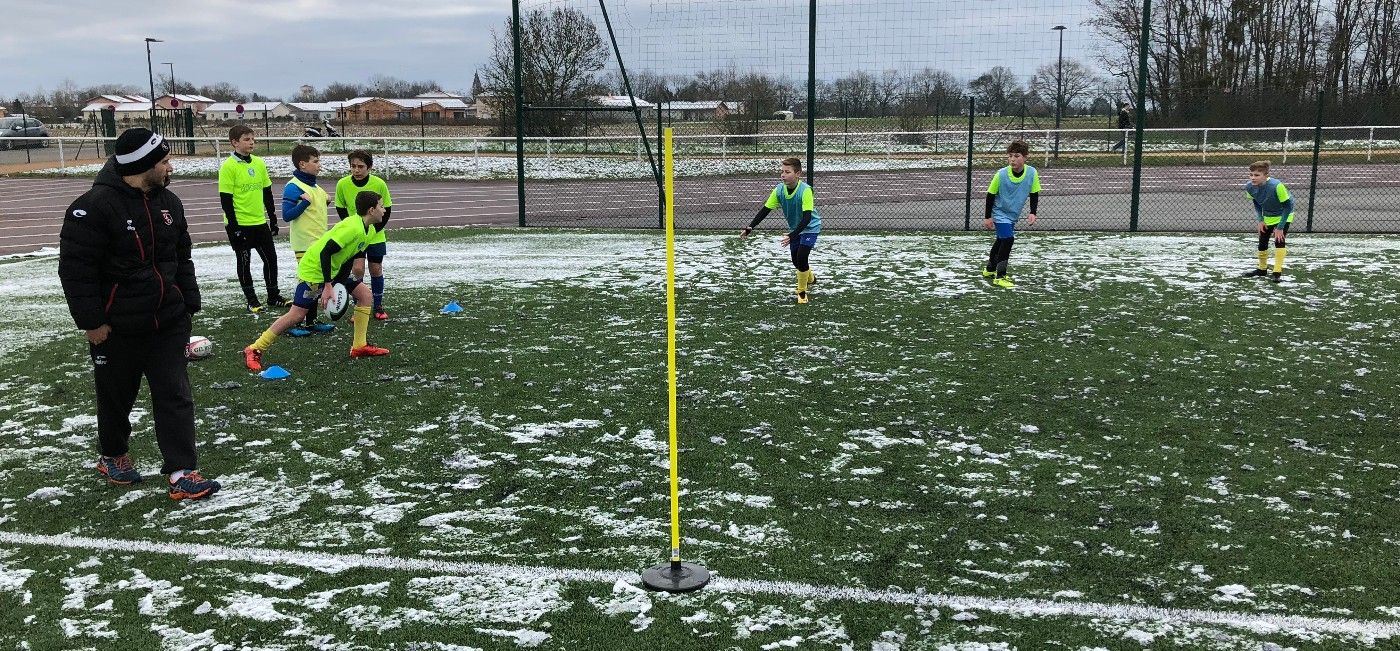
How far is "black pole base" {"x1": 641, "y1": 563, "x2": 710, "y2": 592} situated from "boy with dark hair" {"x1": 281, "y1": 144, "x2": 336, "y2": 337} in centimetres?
610

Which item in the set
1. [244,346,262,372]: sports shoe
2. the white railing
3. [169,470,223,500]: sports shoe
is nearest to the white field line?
[169,470,223,500]: sports shoe

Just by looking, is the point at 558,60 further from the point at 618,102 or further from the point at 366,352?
the point at 366,352

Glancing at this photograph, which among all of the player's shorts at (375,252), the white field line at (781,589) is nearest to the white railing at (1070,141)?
the player's shorts at (375,252)

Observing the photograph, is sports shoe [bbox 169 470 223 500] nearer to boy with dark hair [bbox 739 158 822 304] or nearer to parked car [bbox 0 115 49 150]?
boy with dark hair [bbox 739 158 822 304]

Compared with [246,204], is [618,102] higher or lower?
higher

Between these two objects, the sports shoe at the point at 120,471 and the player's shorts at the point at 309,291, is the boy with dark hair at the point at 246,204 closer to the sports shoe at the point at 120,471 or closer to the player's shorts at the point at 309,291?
the player's shorts at the point at 309,291

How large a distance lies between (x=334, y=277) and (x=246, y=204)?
7.81 feet

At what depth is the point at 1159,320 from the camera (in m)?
9.48

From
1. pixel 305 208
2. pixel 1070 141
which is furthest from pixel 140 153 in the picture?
Answer: pixel 1070 141

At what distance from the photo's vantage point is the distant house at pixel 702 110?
18.9 meters

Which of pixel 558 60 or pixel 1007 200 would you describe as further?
pixel 558 60

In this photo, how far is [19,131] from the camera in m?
51.4

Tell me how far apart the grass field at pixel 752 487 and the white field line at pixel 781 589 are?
0.06 ft

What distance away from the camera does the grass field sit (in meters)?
3.85
